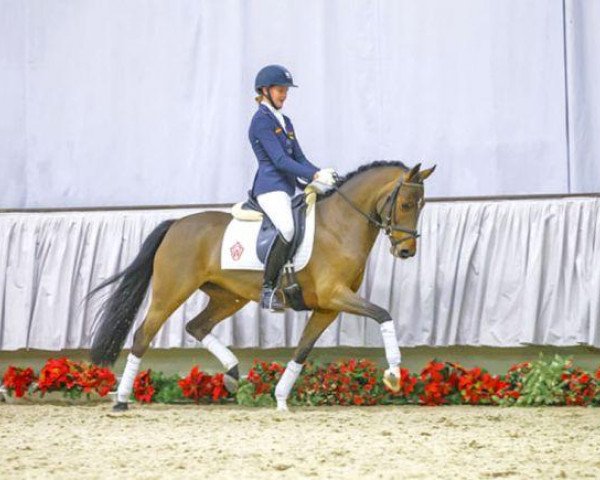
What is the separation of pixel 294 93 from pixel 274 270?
175cm

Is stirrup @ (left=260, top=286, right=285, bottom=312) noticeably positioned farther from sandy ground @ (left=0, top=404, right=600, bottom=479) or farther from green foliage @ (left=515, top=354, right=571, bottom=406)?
green foliage @ (left=515, top=354, right=571, bottom=406)

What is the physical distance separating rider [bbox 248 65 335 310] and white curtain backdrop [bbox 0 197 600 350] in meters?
0.99

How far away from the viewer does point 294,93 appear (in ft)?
25.5

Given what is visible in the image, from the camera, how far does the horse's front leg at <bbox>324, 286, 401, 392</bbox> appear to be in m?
5.89

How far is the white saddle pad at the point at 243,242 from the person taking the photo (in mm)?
6449

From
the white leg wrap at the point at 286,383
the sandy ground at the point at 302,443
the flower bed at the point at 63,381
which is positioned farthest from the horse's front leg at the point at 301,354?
the flower bed at the point at 63,381

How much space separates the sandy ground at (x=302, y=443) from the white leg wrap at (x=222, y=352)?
27 centimetres

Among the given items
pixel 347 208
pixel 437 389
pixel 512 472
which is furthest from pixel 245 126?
pixel 512 472

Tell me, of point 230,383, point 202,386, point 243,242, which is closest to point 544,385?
point 230,383

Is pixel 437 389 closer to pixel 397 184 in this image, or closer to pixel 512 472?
pixel 397 184

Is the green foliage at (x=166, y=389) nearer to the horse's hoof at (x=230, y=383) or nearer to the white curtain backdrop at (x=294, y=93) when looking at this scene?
the horse's hoof at (x=230, y=383)

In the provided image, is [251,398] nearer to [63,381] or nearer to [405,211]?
[63,381]

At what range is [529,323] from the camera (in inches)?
275

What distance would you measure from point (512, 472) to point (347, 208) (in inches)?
96.4
